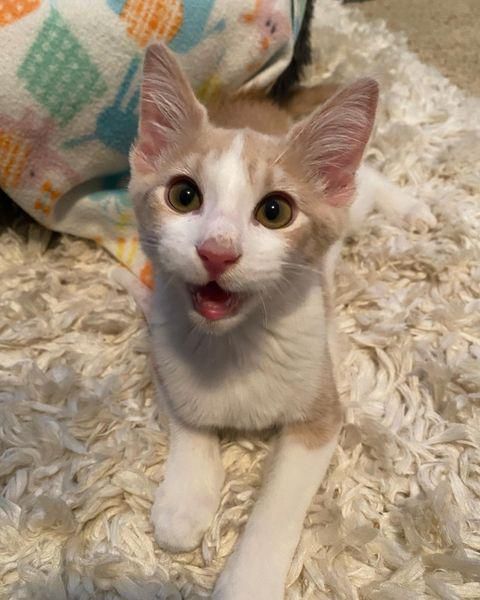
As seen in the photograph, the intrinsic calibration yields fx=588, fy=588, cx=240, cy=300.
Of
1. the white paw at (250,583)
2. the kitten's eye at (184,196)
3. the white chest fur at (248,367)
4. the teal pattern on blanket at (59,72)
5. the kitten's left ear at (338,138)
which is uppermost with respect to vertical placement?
the kitten's left ear at (338,138)

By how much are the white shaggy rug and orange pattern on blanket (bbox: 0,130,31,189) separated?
0.16m

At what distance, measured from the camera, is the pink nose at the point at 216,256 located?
0.56 m

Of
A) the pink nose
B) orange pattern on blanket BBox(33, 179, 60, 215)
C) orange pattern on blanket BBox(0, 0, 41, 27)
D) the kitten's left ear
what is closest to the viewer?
the pink nose

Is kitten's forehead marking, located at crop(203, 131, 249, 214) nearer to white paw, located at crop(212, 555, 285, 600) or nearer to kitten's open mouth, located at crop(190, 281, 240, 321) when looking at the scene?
kitten's open mouth, located at crop(190, 281, 240, 321)

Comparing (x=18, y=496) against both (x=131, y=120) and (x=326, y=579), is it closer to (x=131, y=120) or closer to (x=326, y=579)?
(x=326, y=579)

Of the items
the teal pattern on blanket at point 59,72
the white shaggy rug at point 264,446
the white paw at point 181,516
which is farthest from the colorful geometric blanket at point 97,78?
the white paw at point 181,516

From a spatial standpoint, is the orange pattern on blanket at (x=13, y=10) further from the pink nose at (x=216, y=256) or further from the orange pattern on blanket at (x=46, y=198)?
the pink nose at (x=216, y=256)

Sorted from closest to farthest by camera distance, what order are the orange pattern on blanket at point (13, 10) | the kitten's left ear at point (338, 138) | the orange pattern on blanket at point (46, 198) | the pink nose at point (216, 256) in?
1. the pink nose at point (216, 256)
2. the kitten's left ear at point (338, 138)
3. the orange pattern on blanket at point (13, 10)
4. the orange pattern on blanket at point (46, 198)

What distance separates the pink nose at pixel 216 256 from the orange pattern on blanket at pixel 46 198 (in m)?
0.63

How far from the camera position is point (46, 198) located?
111 centimetres

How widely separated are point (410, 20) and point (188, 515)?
5.77 ft

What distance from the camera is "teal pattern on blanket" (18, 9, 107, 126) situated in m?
0.97

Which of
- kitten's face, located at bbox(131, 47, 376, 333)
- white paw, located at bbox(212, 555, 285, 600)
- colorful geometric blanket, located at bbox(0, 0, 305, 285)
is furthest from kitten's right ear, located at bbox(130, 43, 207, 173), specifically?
white paw, located at bbox(212, 555, 285, 600)

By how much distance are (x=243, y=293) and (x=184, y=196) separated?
5.0 inches
